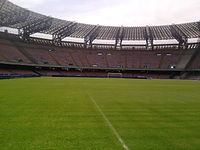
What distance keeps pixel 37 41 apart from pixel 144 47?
166 feet

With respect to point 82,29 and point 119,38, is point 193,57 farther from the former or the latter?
point 82,29

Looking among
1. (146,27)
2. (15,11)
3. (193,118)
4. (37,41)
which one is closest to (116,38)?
(146,27)

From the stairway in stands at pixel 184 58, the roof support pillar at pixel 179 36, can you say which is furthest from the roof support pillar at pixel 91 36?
the stairway in stands at pixel 184 58

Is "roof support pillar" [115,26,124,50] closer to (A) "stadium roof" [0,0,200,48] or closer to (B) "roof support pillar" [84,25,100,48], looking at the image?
(A) "stadium roof" [0,0,200,48]

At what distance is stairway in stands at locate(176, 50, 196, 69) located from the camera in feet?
217

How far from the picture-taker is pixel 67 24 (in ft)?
212

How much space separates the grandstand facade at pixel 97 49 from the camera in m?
60.0

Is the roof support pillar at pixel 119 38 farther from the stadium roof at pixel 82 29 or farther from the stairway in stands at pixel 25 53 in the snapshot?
the stairway in stands at pixel 25 53

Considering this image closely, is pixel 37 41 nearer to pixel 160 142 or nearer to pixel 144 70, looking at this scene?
pixel 144 70

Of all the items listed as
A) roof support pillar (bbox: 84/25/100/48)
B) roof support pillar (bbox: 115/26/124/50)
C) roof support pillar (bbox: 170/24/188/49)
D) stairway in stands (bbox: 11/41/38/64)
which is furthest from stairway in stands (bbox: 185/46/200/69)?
stairway in stands (bbox: 11/41/38/64)

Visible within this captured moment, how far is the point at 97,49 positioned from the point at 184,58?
130 feet

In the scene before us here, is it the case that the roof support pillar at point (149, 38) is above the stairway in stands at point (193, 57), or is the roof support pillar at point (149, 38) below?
above

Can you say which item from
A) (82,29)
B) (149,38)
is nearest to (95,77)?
(82,29)

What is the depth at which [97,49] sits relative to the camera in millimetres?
80500
